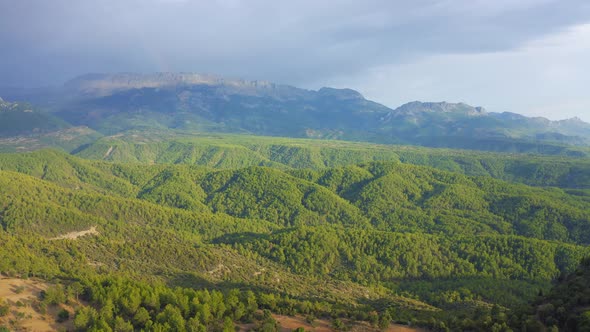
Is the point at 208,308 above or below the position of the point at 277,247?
above

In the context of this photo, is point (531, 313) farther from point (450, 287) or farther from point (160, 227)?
point (160, 227)

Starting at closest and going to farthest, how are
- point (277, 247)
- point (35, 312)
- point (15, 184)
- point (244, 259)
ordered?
point (35, 312)
point (244, 259)
point (277, 247)
point (15, 184)

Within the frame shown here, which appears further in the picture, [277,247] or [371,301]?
[277,247]

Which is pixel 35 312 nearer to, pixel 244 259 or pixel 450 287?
pixel 244 259

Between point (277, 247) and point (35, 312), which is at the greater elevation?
point (35, 312)

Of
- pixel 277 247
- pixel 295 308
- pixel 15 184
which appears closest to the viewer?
pixel 295 308

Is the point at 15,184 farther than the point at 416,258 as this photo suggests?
Yes

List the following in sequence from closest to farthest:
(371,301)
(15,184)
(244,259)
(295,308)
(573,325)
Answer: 1. (573,325)
2. (295,308)
3. (371,301)
4. (244,259)
5. (15,184)

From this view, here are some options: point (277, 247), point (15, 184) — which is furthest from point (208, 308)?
point (15, 184)

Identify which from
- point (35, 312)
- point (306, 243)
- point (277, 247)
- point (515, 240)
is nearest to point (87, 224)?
point (277, 247)
